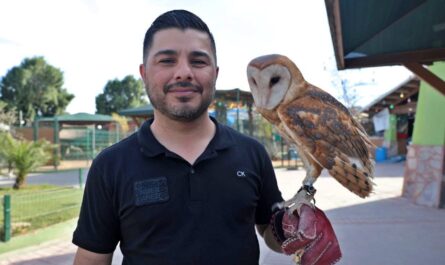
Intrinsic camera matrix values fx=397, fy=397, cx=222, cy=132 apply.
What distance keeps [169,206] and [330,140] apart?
2.19 feet

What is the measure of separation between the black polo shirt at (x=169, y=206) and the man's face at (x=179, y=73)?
0.18 metres

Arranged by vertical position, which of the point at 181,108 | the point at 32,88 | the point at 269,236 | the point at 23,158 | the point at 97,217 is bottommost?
the point at 23,158

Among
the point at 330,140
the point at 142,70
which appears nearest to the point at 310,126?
the point at 330,140

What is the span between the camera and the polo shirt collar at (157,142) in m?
1.52

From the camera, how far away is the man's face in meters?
1.45

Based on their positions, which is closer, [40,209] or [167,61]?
[167,61]

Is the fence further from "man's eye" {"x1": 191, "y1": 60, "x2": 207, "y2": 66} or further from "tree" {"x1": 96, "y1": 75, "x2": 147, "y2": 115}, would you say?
"tree" {"x1": 96, "y1": 75, "x2": 147, "y2": 115}

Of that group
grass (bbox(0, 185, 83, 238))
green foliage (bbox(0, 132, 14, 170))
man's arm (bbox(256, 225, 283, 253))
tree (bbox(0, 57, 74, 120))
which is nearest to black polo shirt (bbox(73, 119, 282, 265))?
man's arm (bbox(256, 225, 283, 253))

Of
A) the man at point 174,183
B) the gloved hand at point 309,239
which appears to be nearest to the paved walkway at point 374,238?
the gloved hand at point 309,239

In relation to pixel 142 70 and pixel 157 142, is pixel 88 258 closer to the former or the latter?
pixel 157 142

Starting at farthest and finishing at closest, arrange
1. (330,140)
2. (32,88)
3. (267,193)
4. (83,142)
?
(32,88)
(83,142)
(267,193)
(330,140)

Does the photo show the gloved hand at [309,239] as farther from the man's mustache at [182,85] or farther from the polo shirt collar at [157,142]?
the man's mustache at [182,85]

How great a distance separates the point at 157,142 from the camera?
1.56 meters

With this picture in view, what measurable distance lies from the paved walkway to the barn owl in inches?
121
